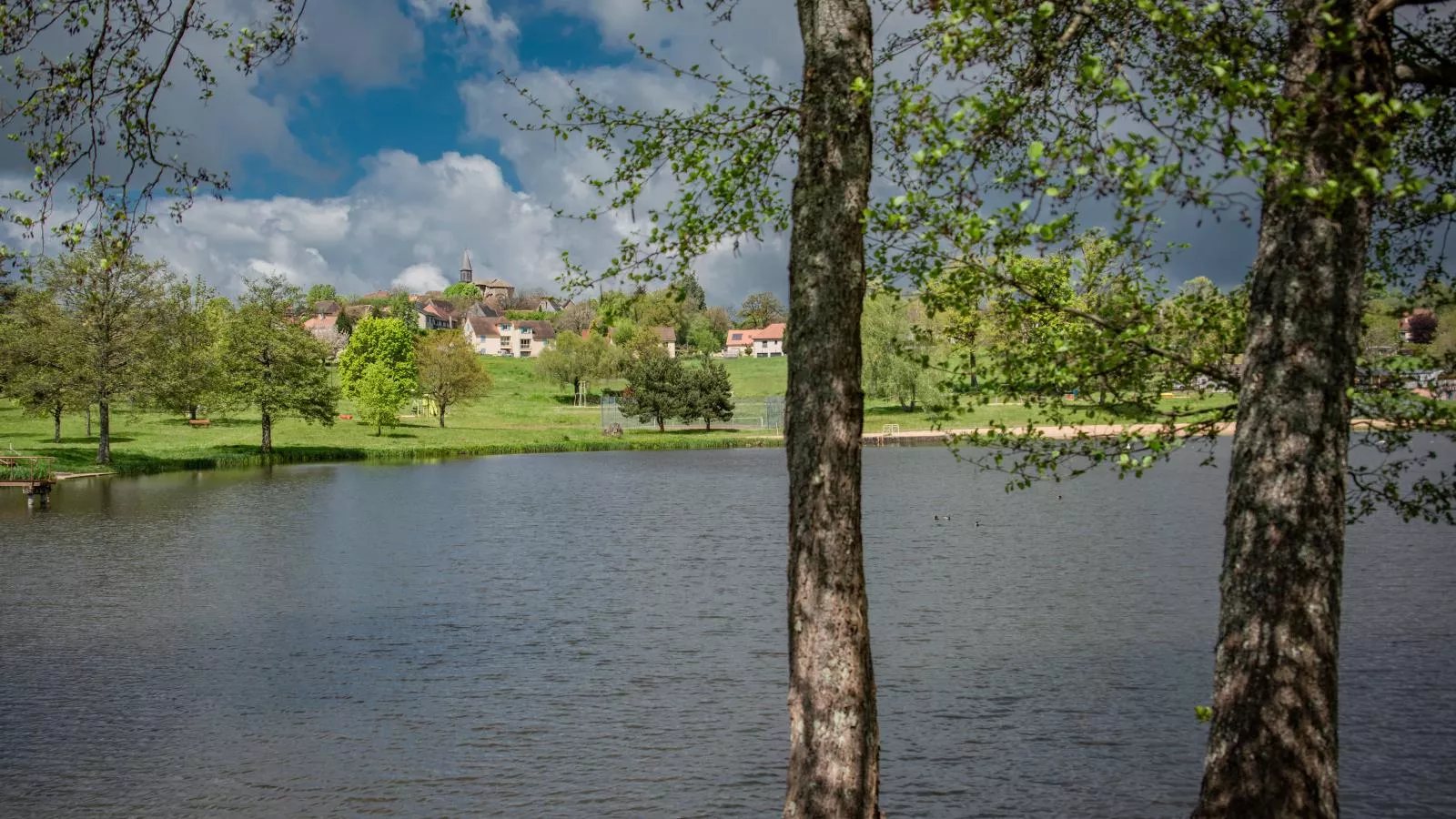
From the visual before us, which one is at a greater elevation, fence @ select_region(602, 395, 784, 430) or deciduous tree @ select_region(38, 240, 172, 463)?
deciduous tree @ select_region(38, 240, 172, 463)

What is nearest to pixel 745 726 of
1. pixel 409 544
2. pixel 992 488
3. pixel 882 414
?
pixel 409 544

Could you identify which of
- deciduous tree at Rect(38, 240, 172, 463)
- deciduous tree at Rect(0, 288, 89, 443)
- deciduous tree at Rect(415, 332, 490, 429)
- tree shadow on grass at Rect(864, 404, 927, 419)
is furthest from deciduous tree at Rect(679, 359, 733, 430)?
deciduous tree at Rect(0, 288, 89, 443)

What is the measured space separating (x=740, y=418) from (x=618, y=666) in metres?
79.6

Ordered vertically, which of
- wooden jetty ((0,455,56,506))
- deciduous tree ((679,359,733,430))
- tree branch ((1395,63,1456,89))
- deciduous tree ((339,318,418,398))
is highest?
deciduous tree ((339,318,418,398))

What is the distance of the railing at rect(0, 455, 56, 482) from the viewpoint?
47713 millimetres

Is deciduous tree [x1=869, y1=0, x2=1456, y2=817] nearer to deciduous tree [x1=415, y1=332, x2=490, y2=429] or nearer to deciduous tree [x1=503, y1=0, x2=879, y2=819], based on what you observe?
deciduous tree [x1=503, y1=0, x2=879, y2=819]

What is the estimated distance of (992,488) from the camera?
167 feet

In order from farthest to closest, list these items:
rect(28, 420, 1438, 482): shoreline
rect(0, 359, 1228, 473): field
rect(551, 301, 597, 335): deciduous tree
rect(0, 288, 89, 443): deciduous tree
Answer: rect(551, 301, 597, 335): deciduous tree < rect(0, 359, 1228, 473): field < rect(28, 420, 1438, 482): shoreline < rect(0, 288, 89, 443): deciduous tree

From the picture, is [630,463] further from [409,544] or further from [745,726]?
[745,726]

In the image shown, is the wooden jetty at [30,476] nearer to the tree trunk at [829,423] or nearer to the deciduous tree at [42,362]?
the deciduous tree at [42,362]

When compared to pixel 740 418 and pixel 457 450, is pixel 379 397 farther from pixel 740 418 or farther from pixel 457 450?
pixel 740 418

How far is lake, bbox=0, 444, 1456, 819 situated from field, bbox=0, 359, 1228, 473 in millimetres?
24807

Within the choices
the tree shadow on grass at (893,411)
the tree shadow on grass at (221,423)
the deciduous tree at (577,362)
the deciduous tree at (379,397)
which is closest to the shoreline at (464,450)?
the deciduous tree at (379,397)

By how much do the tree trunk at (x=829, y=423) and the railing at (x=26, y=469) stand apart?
153 feet
